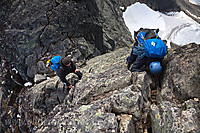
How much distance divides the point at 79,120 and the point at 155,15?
4146 centimetres

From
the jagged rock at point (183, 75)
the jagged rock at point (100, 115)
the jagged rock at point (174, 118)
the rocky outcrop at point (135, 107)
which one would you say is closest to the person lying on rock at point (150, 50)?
the rocky outcrop at point (135, 107)

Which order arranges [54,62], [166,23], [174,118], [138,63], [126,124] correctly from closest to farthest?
1. [174,118]
2. [126,124]
3. [138,63]
4. [54,62]
5. [166,23]

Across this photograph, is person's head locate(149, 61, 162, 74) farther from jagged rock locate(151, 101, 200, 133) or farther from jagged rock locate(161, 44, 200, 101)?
jagged rock locate(151, 101, 200, 133)

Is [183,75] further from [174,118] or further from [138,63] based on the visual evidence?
[138,63]

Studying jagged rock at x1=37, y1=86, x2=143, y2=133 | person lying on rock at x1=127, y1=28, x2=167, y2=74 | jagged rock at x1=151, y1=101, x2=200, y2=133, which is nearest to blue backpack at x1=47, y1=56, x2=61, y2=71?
jagged rock at x1=37, y1=86, x2=143, y2=133

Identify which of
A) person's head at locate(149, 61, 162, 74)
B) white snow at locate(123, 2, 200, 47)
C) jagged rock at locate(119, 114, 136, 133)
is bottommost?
jagged rock at locate(119, 114, 136, 133)

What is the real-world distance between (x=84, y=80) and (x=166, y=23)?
1512 inches

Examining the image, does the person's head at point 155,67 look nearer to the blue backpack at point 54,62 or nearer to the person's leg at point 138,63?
the person's leg at point 138,63

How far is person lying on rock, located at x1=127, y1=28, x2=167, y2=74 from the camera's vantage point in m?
6.07

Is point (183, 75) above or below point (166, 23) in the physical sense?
below

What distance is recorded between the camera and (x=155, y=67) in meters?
6.17

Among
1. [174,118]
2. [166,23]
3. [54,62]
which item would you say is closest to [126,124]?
[174,118]

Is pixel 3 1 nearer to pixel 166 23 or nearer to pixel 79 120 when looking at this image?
pixel 79 120

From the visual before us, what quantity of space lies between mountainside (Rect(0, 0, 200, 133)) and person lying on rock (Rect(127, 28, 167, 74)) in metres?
0.44
